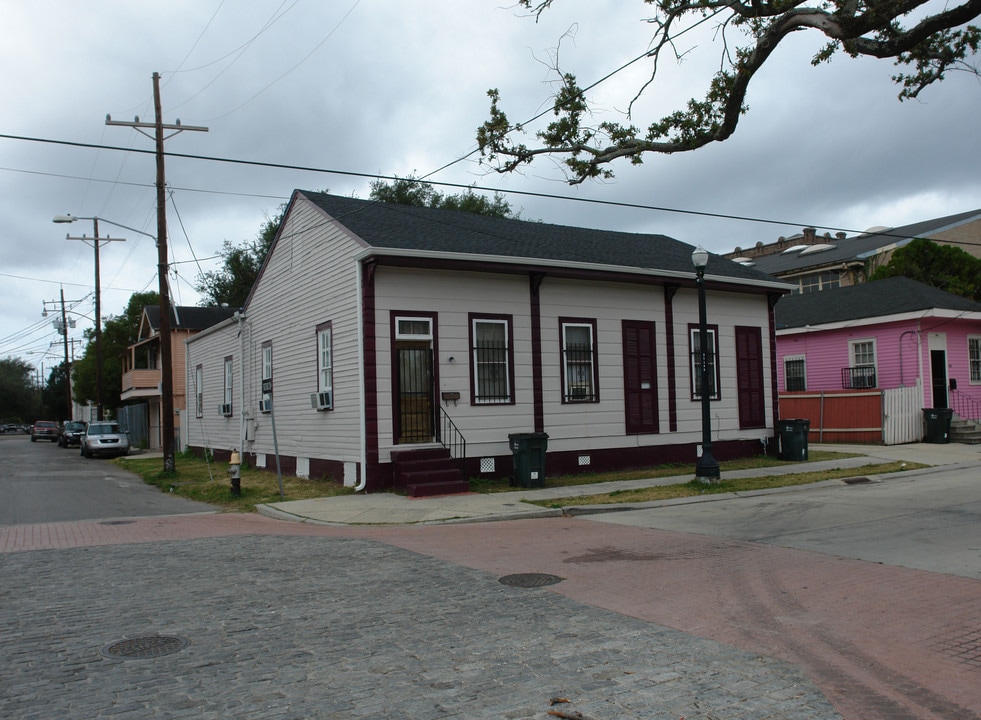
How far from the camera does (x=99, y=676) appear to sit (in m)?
5.49

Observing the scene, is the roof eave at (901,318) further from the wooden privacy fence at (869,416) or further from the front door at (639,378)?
the front door at (639,378)

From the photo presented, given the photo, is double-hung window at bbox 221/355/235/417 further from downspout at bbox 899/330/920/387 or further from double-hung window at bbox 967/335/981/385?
double-hung window at bbox 967/335/981/385

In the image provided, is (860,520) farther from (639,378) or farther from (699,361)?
(699,361)

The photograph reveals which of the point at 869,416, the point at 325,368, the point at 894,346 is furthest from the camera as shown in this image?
the point at 894,346

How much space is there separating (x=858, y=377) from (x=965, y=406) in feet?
11.3

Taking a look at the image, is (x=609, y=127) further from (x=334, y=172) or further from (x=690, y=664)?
(x=690, y=664)

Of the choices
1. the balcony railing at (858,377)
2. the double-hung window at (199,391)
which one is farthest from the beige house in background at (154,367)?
the balcony railing at (858,377)

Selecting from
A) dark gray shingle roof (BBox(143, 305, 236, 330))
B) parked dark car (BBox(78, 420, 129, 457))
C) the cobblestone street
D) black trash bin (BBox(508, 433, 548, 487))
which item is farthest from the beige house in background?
the cobblestone street

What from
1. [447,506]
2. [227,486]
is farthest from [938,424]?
[227,486]

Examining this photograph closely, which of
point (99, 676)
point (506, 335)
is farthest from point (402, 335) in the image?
point (99, 676)

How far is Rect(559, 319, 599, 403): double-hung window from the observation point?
1844 cm

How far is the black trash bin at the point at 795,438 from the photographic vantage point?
2059 cm

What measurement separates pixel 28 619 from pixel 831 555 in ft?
27.3

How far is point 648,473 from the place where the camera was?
18203 mm
